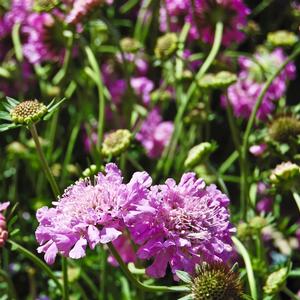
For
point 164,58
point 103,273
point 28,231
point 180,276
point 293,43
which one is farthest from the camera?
point 28,231

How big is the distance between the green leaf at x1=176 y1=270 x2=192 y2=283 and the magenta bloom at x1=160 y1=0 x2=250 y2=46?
871 mm

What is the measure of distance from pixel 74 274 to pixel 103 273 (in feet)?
0.32

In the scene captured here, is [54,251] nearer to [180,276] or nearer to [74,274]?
[180,276]

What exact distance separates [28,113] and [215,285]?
0.39m

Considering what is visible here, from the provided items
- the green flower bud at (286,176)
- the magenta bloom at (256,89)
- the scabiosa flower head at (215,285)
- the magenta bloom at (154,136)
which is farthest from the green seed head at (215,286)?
the magenta bloom at (154,136)

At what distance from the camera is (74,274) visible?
1390mm

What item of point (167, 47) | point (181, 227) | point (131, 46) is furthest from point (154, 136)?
point (181, 227)

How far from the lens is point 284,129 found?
1263 mm

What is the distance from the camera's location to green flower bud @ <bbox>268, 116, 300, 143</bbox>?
1.26 meters

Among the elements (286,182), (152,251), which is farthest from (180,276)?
(286,182)

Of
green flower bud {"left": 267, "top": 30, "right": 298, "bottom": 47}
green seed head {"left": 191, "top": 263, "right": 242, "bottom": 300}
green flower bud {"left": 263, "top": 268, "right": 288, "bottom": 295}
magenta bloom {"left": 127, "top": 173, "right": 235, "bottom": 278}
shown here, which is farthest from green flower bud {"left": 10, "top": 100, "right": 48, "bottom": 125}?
green flower bud {"left": 267, "top": 30, "right": 298, "bottom": 47}

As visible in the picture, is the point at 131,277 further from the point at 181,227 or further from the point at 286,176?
the point at 286,176

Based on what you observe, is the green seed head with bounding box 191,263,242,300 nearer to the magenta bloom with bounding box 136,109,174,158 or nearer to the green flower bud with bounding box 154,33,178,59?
the green flower bud with bounding box 154,33,178,59

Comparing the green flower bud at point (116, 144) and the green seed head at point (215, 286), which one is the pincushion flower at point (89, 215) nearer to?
the green seed head at point (215, 286)
